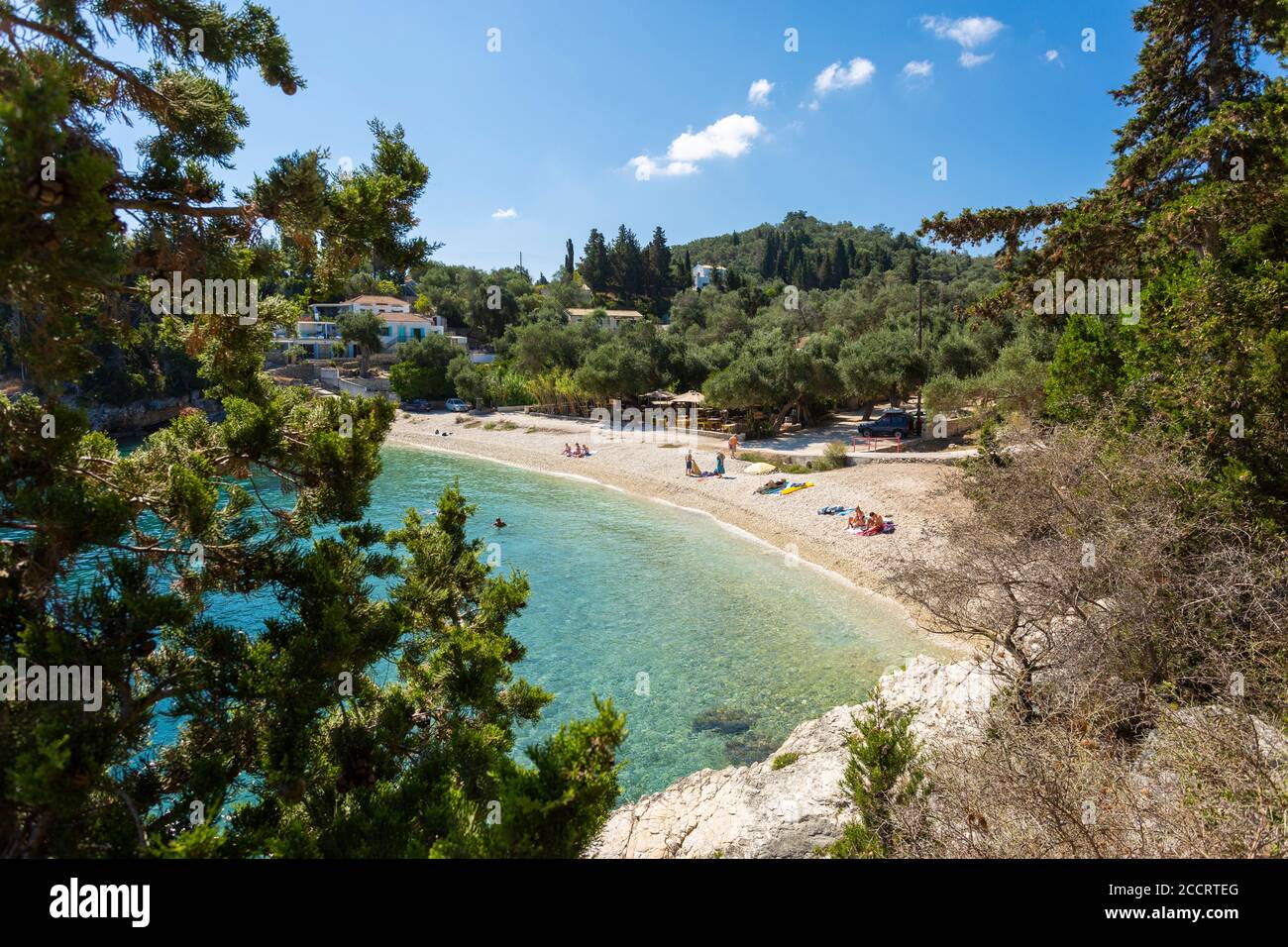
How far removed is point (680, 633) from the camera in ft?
60.0

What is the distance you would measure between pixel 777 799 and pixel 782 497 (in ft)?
65.1

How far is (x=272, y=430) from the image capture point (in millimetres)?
5074

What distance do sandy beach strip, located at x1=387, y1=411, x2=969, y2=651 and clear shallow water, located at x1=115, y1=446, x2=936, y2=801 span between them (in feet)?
3.90

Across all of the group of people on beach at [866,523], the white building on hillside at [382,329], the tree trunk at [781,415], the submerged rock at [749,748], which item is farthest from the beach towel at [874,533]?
the white building on hillside at [382,329]

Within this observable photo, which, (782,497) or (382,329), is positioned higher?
(382,329)

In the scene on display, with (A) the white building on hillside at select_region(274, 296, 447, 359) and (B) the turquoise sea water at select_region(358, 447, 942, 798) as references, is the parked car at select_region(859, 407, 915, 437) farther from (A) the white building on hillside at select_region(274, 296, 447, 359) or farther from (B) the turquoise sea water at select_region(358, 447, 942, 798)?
(A) the white building on hillside at select_region(274, 296, 447, 359)

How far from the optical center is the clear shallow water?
13.7 metres

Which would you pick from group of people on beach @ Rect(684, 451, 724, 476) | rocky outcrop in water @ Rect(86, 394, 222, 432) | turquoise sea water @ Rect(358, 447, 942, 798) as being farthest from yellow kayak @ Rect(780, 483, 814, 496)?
rocky outcrop in water @ Rect(86, 394, 222, 432)

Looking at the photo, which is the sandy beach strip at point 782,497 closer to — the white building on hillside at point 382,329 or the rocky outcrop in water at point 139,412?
the rocky outcrop in water at point 139,412

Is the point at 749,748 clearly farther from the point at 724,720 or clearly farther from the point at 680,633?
the point at 680,633

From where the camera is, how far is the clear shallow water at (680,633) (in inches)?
539

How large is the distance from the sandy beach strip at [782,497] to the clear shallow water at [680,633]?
1.19 metres

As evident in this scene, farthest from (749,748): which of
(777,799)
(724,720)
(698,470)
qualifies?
(698,470)
